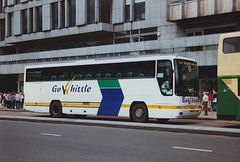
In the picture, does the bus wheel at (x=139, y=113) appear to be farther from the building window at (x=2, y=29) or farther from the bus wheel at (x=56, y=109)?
the building window at (x=2, y=29)

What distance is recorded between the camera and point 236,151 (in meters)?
8.54

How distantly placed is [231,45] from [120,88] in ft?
20.8

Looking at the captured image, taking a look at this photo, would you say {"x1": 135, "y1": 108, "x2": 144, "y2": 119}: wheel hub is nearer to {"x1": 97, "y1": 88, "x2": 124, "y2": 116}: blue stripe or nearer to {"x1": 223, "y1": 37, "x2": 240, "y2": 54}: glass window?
{"x1": 97, "y1": 88, "x2": 124, "y2": 116}: blue stripe

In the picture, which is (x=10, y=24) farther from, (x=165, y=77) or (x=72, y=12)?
(x=165, y=77)

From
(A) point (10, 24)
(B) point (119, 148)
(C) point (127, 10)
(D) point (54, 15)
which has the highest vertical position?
(D) point (54, 15)

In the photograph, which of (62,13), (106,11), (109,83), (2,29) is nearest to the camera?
(109,83)

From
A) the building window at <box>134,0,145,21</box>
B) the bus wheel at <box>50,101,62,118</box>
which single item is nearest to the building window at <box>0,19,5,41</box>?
the building window at <box>134,0,145,21</box>

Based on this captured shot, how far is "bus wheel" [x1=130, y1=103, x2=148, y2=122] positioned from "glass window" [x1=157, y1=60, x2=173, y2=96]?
4.50 ft

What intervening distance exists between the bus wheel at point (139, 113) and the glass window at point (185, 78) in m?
1.98

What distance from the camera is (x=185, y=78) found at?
54.9ft

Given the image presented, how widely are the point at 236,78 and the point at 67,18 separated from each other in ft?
96.4

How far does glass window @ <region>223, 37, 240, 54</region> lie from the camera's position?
1398cm

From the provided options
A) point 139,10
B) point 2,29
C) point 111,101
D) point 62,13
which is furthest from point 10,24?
point 111,101

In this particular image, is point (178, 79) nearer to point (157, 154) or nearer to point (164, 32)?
point (157, 154)
